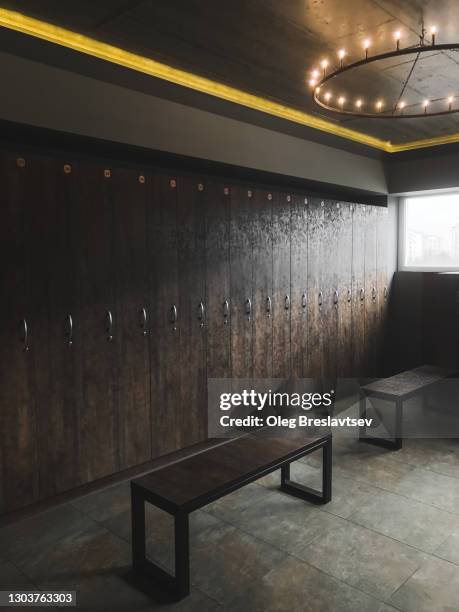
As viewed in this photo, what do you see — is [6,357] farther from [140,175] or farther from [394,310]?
[394,310]

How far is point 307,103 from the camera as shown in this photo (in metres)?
4.21

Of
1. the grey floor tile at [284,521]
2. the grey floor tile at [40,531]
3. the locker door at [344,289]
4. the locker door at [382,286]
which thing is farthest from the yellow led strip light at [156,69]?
the grey floor tile at [284,521]

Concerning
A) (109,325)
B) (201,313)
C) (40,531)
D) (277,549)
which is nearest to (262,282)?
(201,313)

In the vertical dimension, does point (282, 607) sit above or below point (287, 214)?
below

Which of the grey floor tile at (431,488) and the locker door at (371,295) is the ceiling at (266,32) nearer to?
the locker door at (371,295)

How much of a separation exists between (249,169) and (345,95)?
983 millimetres

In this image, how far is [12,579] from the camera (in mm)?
2496

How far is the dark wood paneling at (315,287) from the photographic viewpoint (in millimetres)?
5055

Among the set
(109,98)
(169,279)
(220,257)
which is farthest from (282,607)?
(109,98)

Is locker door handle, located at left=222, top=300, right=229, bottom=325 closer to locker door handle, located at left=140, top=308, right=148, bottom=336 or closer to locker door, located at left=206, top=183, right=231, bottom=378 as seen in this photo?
locker door, located at left=206, top=183, right=231, bottom=378

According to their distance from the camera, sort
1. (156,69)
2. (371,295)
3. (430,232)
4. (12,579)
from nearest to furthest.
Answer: (12,579), (156,69), (371,295), (430,232)

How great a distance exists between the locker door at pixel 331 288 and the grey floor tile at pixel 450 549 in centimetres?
262

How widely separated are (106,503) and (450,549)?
207cm

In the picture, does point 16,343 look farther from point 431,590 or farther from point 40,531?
point 431,590
